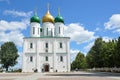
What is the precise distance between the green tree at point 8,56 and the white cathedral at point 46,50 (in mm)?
17424

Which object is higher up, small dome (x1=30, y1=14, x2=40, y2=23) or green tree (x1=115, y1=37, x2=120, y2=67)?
small dome (x1=30, y1=14, x2=40, y2=23)

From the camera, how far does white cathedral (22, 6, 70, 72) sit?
75500 mm

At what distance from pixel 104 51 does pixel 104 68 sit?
594cm

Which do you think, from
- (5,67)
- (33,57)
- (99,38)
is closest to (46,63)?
(33,57)

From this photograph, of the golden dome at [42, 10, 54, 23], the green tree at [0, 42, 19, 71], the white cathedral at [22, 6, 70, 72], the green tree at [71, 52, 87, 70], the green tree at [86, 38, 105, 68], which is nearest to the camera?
the white cathedral at [22, 6, 70, 72]

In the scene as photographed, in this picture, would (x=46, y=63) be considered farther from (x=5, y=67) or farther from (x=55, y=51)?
(x=5, y=67)

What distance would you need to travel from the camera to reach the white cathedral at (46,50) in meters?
75.5

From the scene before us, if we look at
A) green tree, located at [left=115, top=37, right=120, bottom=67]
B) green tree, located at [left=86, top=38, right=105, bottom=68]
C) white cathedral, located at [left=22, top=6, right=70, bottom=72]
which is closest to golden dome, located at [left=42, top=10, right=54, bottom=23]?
white cathedral, located at [left=22, top=6, right=70, bottom=72]

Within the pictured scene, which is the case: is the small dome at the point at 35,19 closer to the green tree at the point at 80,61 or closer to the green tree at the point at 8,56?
the green tree at the point at 8,56

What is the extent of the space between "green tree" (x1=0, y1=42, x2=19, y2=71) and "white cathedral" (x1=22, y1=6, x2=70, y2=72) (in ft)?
57.2

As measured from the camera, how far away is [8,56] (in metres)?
93.0

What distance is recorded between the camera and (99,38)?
98375 millimetres

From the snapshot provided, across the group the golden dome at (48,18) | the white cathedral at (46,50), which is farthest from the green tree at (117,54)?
the golden dome at (48,18)

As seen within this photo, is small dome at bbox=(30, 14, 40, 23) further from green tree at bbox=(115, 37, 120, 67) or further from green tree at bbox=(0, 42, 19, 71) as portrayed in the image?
green tree at bbox=(115, 37, 120, 67)
